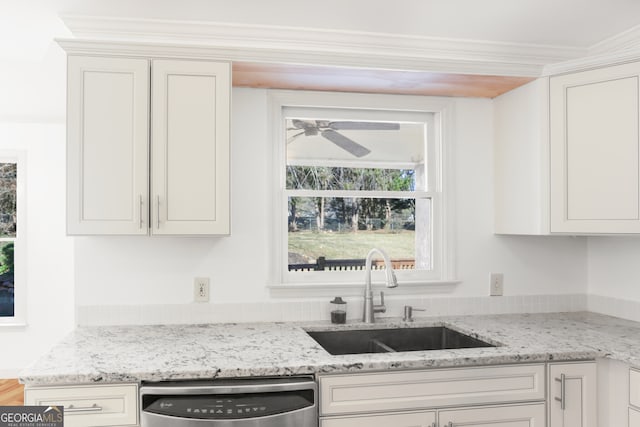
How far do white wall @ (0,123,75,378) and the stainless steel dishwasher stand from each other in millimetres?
3116

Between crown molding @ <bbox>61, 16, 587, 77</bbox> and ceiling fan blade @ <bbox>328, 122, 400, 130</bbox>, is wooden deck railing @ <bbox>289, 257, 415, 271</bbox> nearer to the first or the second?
ceiling fan blade @ <bbox>328, 122, 400, 130</bbox>

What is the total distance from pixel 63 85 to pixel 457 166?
273 centimetres

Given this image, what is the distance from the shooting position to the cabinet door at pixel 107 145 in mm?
2180

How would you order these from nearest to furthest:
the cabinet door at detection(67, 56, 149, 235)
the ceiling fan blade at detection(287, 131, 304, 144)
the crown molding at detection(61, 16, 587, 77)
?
the cabinet door at detection(67, 56, 149, 235) < the crown molding at detection(61, 16, 587, 77) < the ceiling fan blade at detection(287, 131, 304, 144)

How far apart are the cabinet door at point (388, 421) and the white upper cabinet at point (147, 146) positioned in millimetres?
896

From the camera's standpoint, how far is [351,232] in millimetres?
2838

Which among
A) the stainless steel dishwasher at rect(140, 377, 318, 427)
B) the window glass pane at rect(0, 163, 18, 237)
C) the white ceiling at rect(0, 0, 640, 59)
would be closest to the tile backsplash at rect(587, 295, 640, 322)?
the white ceiling at rect(0, 0, 640, 59)

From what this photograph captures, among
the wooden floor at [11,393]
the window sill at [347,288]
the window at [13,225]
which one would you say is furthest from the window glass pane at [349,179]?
the window at [13,225]

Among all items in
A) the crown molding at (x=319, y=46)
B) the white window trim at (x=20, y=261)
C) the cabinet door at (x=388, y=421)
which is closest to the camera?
the cabinet door at (x=388, y=421)

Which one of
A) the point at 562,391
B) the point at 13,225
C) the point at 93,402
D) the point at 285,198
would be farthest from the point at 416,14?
the point at 13,225

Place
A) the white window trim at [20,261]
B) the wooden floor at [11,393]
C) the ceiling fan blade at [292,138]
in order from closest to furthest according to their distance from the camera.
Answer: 1. the ceiling fan blade at [292,138]
2. the wooden floor at [11,393]
3. the white window trim at [20,261]

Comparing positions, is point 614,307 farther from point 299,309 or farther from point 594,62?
point 299,309

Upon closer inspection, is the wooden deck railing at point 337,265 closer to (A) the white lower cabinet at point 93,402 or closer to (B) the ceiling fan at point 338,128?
(B) the ceiling fan at point 338,128

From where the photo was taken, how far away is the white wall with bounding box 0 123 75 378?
14.8 feet
